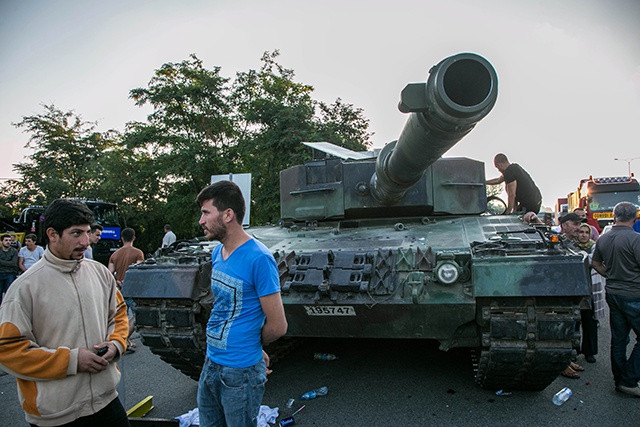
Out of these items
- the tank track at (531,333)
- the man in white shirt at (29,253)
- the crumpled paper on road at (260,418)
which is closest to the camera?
the tank track at (531,333)

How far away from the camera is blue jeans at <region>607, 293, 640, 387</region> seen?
4.55m

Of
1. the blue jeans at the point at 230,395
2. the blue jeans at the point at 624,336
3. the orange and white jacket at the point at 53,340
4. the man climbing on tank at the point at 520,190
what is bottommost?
the blue jeans at the point at 624,336

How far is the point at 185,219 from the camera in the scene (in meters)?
22.3

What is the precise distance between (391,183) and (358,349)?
103 inches

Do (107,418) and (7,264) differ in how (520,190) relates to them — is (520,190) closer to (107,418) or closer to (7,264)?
(107,418)

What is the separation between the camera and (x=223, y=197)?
8.26 feet

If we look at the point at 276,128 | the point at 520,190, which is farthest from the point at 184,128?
the point at 520,190

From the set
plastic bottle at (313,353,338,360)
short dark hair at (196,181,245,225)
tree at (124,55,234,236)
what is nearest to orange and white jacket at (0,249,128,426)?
short dark hair at (196,181,245,225)

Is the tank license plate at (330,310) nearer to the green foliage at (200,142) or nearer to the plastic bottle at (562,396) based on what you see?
the plastic bottle at (562,396)

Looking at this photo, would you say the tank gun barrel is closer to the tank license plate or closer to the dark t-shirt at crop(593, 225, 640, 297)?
the tank license plate

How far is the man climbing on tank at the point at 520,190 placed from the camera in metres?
6.73

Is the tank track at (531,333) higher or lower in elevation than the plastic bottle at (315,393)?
higher

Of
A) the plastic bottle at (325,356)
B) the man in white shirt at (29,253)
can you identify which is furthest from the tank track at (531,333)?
the man in white shirt at (29,253)

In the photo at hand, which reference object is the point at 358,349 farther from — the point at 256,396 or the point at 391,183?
the point at 256,396
